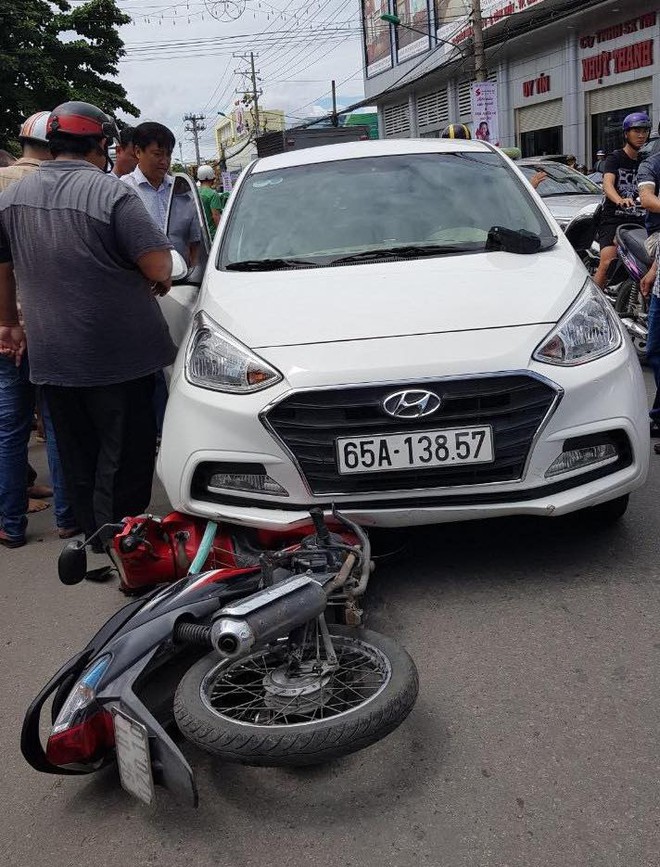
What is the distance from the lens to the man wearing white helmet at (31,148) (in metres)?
4.12

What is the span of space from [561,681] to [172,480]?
1.48m

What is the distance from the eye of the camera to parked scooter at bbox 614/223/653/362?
6.39 m

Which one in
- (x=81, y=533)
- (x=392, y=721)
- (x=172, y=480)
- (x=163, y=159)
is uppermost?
(x=163, y=159)

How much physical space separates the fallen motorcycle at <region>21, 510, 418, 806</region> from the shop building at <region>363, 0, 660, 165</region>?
71.3ft

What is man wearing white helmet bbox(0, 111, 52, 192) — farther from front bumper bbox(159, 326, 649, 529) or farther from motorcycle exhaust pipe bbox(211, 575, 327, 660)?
motorcycle exhaust pipe bbox(211, 575, 327, 660)

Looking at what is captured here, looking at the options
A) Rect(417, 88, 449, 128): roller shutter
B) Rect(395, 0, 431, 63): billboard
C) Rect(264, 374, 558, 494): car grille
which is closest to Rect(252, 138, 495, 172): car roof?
Rect(264, 374, 558, 494): car grille

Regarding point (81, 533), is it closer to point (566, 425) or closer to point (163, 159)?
point (163, 159)

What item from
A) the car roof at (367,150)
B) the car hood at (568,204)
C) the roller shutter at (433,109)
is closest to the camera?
the car roof at (367,150)

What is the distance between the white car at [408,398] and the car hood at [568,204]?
310 inches

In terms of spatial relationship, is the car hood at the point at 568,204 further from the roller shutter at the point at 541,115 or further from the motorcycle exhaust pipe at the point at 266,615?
the roller shutter at the point at 541,115

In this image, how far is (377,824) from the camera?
2.01m

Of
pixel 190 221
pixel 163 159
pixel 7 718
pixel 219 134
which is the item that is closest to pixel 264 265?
pixel 190 221

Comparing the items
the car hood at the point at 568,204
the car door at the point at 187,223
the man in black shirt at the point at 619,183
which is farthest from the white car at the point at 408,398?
the car hood at the point at 568,204

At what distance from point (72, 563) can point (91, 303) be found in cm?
113
